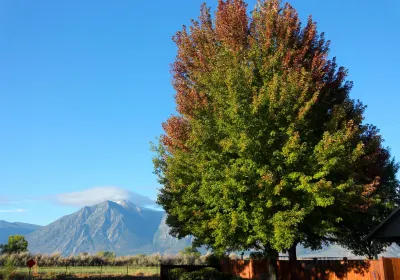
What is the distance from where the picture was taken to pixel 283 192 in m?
18.7

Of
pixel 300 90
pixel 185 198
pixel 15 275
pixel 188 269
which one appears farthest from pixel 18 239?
pixel 300 90

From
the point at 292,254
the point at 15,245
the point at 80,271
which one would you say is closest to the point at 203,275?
Result: the point at 292,254

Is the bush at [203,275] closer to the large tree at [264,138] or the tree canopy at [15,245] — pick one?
the large tree at [264,138]

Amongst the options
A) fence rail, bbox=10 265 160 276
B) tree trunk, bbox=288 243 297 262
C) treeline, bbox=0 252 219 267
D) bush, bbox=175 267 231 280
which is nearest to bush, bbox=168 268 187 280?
bush, bbox=175 267 231 280

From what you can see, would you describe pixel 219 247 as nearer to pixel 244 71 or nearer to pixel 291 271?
pixel 291 271

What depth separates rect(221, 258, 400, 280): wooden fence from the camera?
19.2 metres

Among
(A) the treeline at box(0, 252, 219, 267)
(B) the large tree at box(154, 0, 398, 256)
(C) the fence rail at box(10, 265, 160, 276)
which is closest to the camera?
→ (B) the large tree at box(154, 0, 398, 256)

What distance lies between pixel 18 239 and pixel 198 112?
9157 cm

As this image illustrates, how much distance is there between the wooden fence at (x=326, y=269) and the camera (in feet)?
63.0

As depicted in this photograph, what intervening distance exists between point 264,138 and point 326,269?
10.1 m

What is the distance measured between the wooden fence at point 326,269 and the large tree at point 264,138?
2663 millimetres

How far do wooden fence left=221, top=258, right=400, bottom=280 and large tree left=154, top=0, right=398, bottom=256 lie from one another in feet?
8.74

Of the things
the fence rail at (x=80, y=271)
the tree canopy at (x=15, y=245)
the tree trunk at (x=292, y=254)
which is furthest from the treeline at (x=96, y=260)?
the tree canopy at (x=15, y=245)

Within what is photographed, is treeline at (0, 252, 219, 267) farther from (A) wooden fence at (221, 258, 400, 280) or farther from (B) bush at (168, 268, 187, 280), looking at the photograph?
(B) bush at (168, 268, 187, 280)
